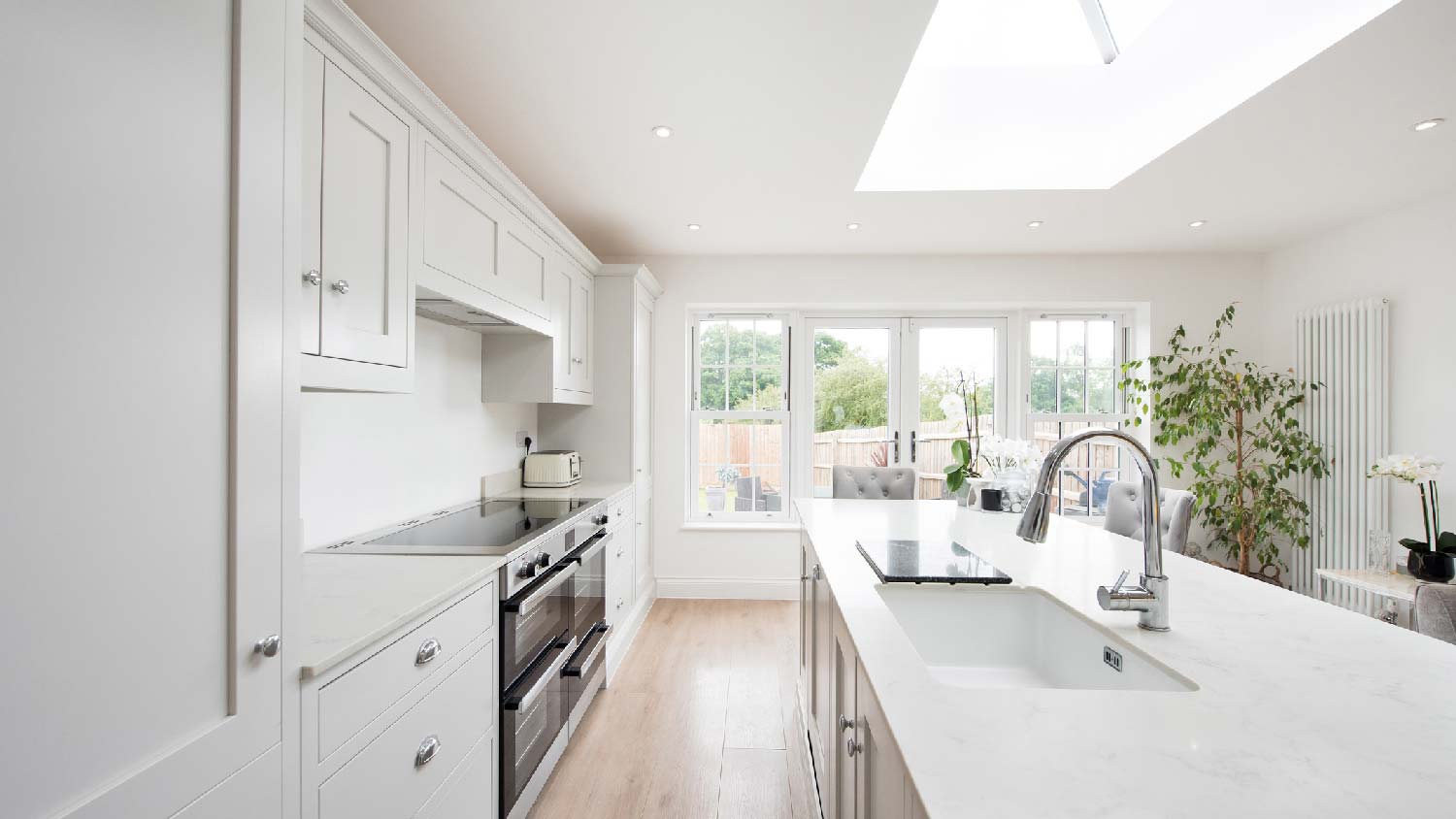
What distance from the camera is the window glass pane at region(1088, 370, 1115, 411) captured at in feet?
14.1

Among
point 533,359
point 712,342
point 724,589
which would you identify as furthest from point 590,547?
point 712,342

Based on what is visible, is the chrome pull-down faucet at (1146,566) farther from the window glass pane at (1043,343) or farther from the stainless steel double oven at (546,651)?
the window glass pane at (1043,343)

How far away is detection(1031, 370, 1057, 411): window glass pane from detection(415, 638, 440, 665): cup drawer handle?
4208 millimetres

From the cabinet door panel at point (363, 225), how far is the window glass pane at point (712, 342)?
9.24ft

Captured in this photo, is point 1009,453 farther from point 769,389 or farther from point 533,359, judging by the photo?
point 533,359

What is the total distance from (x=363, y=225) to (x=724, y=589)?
10.8 feet

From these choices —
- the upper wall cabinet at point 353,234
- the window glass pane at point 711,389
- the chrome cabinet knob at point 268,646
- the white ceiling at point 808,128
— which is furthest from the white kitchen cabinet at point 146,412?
the window glass pane at point 711,389

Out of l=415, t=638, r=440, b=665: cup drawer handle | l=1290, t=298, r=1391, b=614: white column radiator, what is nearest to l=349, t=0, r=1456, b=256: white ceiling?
l=1290, t=298, r=1391, b=614: white column radiator

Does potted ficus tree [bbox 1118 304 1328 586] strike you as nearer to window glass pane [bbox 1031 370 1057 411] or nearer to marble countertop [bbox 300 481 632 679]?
window glass pane [bbox 1031 370 1057 411]

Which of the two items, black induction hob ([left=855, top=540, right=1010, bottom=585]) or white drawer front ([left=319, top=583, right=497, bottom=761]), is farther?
black induction hob ([left=855, top=540, right=1010, bottom=585])

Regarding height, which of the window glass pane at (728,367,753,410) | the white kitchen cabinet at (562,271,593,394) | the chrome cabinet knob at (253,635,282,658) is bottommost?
the chrome cabinet knob at (253,635,282,658)

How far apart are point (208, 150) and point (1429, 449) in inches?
195

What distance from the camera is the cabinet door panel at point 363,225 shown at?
1.33 meters

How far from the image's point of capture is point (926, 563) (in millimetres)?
1527
